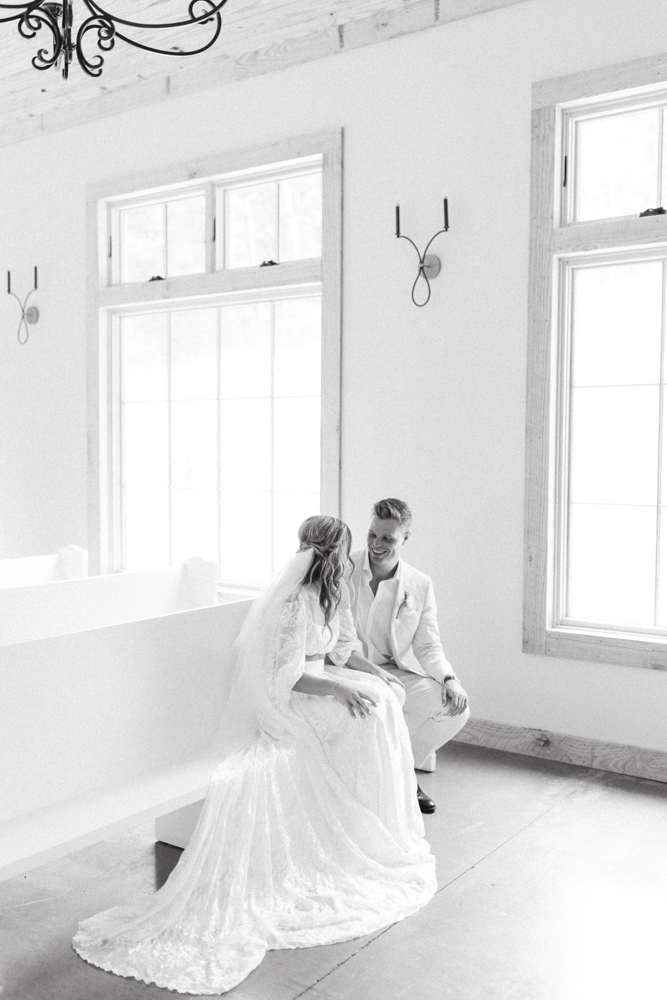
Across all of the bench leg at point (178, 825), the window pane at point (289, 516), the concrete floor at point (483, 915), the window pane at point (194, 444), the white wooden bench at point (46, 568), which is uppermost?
the window pane at point (194, 444)

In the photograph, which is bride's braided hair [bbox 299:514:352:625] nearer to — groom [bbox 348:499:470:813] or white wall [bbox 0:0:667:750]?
groom [bbox 348:499:470:813]

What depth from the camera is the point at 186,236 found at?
507 centimetres

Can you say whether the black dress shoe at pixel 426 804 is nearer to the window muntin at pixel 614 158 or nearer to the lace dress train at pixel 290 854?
the lace dress train at pixel 290 854

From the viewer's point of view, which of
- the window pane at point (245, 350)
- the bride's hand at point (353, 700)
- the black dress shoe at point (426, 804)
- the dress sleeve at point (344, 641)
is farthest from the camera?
the window pane at point (245, 350)

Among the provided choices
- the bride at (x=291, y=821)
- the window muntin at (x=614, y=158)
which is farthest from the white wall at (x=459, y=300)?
the bride at (x=291, y=821)

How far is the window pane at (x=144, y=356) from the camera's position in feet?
17.2

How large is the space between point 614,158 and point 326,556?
2.14 metres

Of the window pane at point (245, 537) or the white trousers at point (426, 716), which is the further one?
the window pane at point (245, 537)

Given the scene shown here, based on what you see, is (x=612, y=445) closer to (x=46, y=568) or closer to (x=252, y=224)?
(x=252, y=224)

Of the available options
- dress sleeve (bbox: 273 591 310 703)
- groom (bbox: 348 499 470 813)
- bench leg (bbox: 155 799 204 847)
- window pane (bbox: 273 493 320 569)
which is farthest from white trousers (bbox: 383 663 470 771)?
window pane (bbox: 273 493 320 569)

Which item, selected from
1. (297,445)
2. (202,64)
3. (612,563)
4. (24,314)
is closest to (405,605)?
(612,563)

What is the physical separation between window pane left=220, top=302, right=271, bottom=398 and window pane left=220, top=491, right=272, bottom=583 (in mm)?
560

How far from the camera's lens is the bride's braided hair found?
2916 millimetres

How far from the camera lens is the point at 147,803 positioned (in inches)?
98.7
